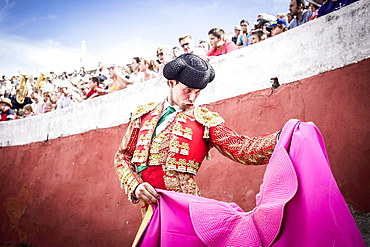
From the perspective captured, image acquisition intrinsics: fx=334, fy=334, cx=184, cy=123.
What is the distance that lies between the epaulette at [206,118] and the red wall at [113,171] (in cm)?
95

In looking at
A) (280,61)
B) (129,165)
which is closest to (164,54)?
(280,61)

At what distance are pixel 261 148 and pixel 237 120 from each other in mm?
1485

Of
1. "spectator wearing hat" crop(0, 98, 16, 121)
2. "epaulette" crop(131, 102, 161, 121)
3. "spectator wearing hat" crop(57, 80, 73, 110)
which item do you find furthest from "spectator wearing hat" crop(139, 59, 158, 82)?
"spectator wearing hat" crop(0, 98, 16, 121)

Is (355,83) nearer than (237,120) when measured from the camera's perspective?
Yes

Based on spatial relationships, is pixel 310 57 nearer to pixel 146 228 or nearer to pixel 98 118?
pixel 146 228

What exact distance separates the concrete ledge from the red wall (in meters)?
0.10

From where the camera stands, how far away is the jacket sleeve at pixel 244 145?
1.81 m

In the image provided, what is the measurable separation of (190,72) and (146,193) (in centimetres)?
76

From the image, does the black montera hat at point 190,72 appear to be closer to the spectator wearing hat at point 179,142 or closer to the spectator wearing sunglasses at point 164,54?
the spectator wearing hat at point 179,142

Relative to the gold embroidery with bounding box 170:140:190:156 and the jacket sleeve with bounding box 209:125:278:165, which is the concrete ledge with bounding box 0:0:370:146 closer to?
the jacket sleeve with bounding box 209:125:278:165

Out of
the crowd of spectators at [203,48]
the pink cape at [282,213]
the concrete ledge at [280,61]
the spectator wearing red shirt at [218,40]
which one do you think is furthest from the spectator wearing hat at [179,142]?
the spectator wearing red shirt at [218,40]

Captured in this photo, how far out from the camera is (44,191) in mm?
5551

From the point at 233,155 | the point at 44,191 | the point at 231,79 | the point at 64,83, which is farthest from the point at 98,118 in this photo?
the point at 233,155

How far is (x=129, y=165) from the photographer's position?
2.09 metres
